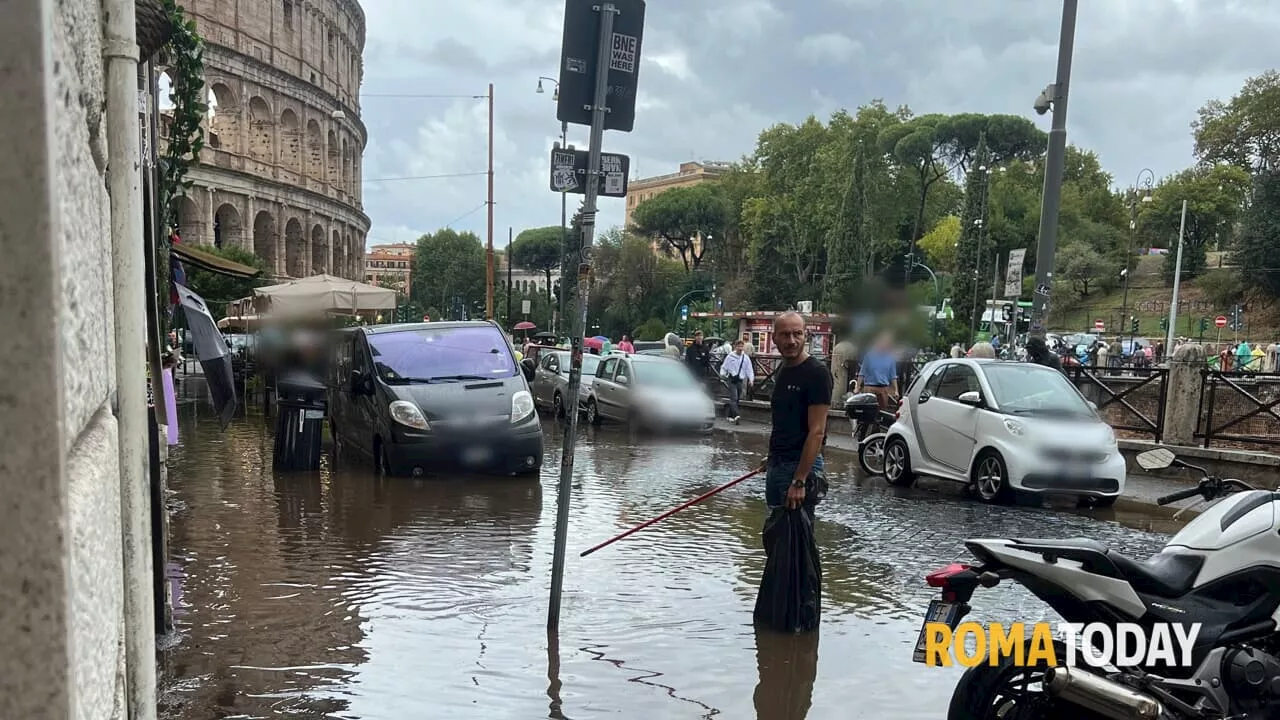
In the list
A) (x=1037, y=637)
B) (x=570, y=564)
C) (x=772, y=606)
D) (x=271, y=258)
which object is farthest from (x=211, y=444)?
(x=271, y=258)

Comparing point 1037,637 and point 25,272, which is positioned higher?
point 25,272

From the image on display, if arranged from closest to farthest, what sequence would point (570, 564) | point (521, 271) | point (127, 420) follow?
point (127, 420) → point (570, 564) → point (521, 271)

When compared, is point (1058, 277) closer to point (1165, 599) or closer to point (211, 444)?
point (211, 444)

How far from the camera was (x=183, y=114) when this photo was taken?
7496mm

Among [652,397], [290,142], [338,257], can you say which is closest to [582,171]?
[652,397]

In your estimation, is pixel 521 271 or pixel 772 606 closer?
pixel 772 606

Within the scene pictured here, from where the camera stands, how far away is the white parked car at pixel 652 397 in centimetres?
1738

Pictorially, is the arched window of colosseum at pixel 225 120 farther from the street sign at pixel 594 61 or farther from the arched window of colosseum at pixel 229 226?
the street sign at pixel 594 61

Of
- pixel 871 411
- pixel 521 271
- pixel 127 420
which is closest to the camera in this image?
pixel 127 420

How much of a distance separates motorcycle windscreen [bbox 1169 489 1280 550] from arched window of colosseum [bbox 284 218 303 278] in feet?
192

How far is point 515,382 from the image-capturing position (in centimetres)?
1138

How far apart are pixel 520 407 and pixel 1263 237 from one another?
208 feet

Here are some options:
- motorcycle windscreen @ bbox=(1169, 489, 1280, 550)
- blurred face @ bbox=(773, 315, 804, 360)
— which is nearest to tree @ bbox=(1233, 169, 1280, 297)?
blurred face @ bbox=(773, 315, 804, 360)

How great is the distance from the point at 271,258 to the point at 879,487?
164 feet
